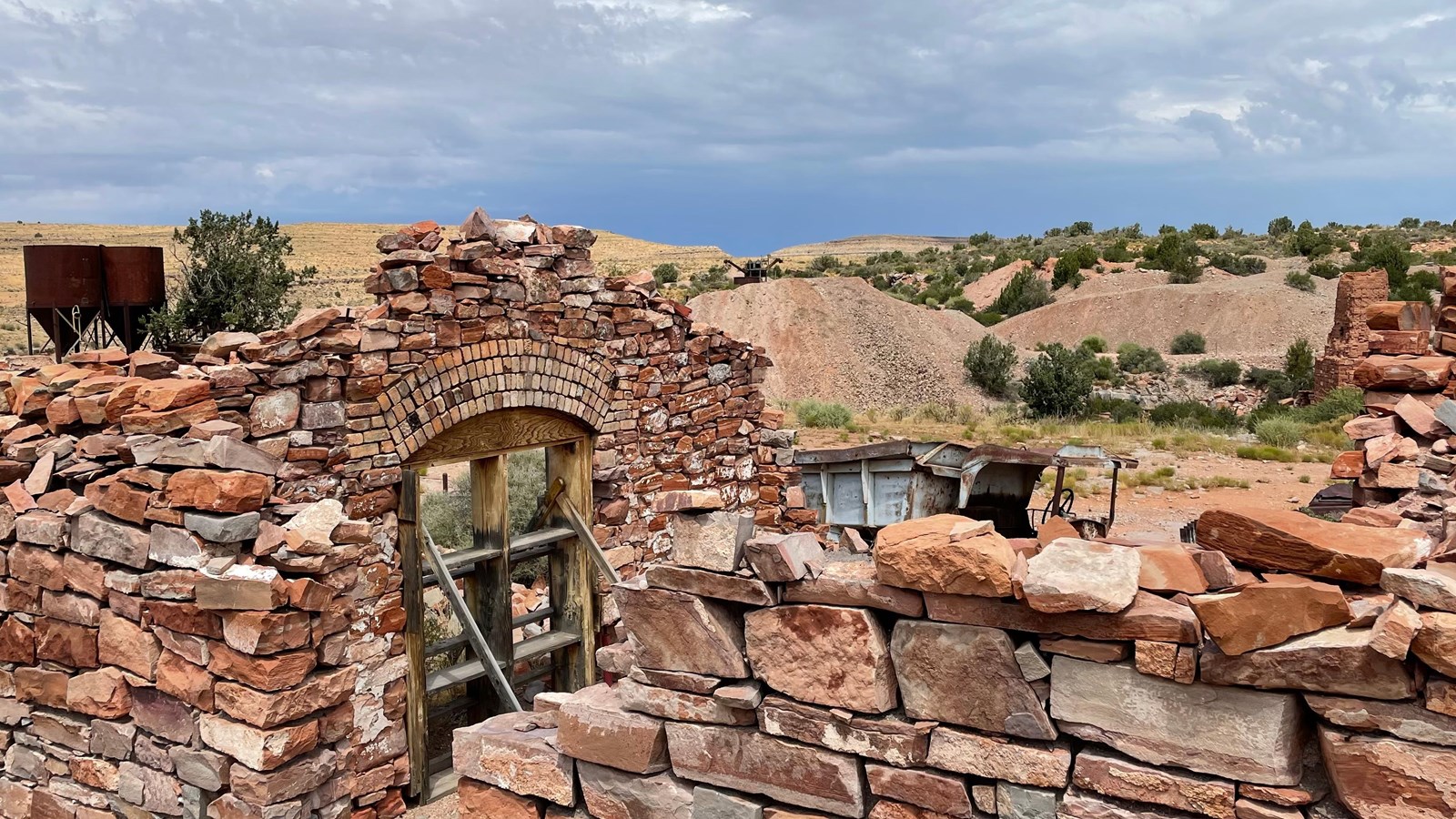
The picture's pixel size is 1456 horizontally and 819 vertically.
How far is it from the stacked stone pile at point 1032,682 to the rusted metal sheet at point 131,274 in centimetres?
674

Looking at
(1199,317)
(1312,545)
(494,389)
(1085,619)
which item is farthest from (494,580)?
(1199,317)

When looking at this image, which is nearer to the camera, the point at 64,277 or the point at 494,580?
the point at 494,580

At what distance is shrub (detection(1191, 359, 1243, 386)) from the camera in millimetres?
31750

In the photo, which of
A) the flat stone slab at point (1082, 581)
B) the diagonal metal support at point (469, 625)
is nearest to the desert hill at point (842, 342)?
the diagonal metal support at point (469, 625)

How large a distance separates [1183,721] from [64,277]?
28.5ft

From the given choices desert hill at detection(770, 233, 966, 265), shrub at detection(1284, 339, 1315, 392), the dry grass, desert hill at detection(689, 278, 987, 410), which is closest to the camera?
desert hill at detection(689, 278, 987, 410)

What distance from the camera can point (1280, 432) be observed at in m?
20.2

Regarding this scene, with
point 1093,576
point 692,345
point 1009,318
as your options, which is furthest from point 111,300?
point 1009,318

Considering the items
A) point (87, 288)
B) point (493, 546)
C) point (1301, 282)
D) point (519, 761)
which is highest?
point (87, 288)

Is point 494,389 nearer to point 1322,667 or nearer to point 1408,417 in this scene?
point 1322,667

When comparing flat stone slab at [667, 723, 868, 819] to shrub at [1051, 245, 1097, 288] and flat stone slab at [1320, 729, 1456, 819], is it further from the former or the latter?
shrub at [1051, 245, 1097, 288]

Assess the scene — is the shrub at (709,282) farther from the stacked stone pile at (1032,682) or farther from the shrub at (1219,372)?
the stacked stone pile at (1032,682)

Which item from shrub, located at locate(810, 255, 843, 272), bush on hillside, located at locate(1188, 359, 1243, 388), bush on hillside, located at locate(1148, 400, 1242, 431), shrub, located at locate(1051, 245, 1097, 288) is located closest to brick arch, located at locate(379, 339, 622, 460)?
bush on hillside, located at locate(1148, 400, 1242, 431)

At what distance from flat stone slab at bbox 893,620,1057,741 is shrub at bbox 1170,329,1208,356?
36458 millimetres
